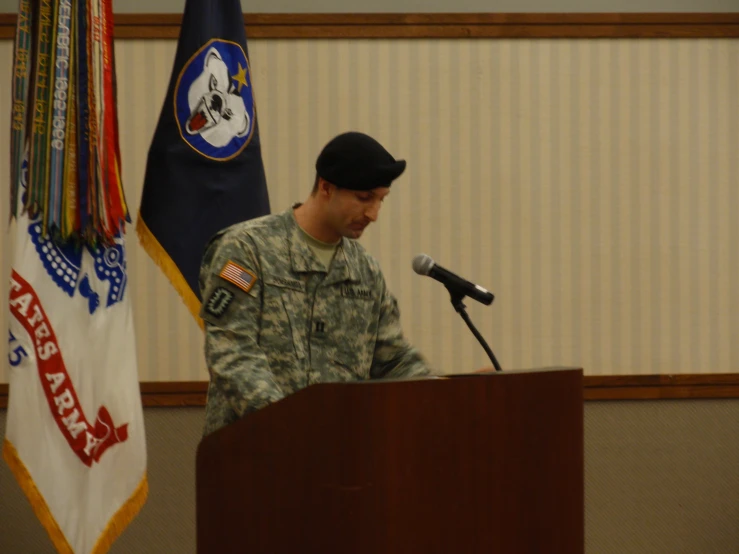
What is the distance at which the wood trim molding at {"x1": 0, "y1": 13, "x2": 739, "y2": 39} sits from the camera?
364 cm

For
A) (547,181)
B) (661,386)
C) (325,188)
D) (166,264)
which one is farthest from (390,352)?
(661,386)

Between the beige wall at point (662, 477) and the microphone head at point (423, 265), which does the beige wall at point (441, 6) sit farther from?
the microphone head at point (423, 265)

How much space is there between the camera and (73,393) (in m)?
2.78

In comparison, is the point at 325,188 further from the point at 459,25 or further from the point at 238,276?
the point at 459,25

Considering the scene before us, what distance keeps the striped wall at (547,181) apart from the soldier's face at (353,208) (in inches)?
64.3

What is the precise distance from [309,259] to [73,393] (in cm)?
105

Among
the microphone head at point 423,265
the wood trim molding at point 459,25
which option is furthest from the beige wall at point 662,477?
the microphone head at point 423,265

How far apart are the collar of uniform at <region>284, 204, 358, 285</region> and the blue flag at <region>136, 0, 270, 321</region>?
92cm

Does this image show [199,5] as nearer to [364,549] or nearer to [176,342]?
[176,342]

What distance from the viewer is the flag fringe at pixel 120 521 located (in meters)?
2.82

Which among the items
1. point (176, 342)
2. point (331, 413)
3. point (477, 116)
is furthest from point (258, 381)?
point (477, 116)

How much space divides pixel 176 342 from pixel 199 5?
132cm

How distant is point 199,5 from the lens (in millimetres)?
3078

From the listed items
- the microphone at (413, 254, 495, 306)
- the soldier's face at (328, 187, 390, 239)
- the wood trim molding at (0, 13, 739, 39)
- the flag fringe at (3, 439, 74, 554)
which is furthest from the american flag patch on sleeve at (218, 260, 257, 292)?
the wood trim molding at (0, 13, 739, 39)
